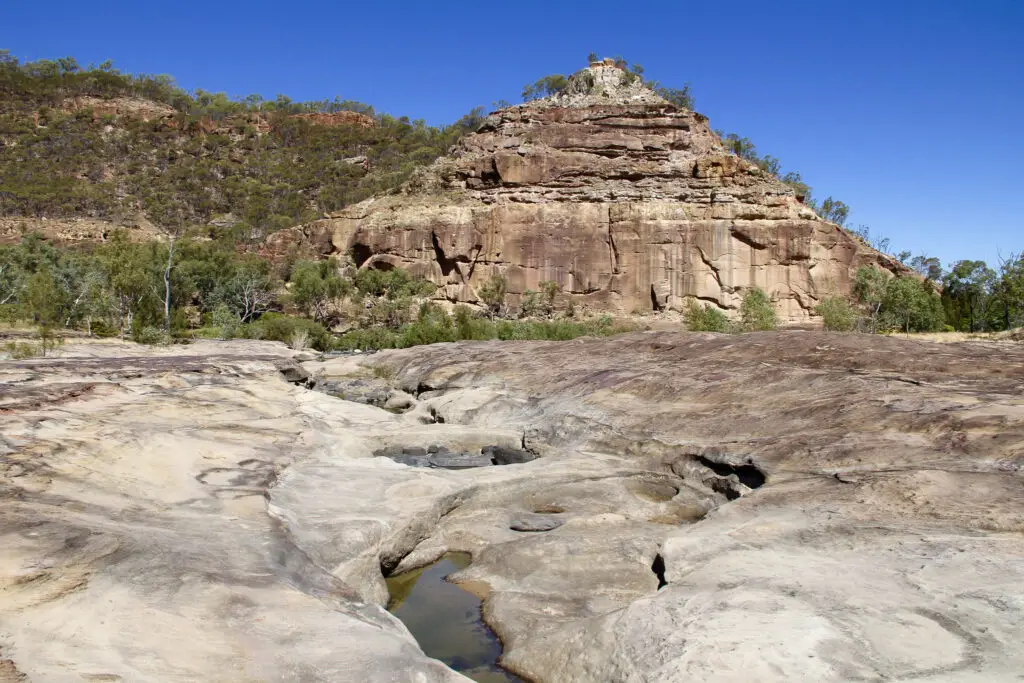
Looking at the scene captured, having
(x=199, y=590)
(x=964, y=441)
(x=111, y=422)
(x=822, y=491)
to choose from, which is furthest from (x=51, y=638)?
(x=964, y=441)

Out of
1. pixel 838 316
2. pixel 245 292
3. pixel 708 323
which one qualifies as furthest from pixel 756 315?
pixel 245 292

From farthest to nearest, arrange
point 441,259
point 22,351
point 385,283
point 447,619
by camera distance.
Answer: point 441,259 → point 385,283 → point 22,351 → point 447,619

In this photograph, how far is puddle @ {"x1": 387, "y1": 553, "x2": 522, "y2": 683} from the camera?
22.4ft

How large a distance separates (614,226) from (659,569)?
55340 mm

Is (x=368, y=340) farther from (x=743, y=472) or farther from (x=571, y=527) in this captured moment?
(x=571, y=527)

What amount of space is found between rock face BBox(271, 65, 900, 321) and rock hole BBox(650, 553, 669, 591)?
174ft

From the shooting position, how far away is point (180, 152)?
91.5 meters

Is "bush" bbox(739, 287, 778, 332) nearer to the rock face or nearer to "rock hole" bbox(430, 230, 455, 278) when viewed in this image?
the rock face

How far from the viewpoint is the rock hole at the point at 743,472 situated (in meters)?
10.6

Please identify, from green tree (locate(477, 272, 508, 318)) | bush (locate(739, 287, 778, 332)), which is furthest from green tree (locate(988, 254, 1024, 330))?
green tree (locate(477, 272, 508, 318))

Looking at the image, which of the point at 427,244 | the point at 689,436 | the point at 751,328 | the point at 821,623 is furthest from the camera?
the point at 427,244

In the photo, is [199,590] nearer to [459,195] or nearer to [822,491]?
[822,491]

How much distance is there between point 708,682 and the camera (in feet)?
17.1

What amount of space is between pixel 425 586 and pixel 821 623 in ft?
15.8
